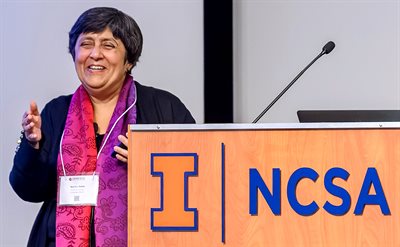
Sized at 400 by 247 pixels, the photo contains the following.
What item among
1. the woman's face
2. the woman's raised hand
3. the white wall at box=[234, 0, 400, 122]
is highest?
the white wall at box=[234, 0, 400, 122]

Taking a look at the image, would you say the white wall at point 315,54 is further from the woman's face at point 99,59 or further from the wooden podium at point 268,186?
the wooden podium at point 268,186

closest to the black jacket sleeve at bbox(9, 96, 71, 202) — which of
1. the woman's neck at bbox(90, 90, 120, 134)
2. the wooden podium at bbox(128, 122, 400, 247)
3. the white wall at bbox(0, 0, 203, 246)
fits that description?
the woman's neck at bbox(90, 90, 120, 134)

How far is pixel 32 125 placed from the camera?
83.1 inches

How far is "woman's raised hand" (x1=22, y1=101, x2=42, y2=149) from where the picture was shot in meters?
2.09

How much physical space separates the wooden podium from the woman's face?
1.74ft

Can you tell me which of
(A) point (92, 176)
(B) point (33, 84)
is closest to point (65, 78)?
(B) point (33, 84)

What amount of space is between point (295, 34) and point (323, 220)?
7.68 ft

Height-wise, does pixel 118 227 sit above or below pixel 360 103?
below

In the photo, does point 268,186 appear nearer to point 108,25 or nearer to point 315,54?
point 108,25

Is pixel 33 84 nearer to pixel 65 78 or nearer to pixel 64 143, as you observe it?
pixel 65 78

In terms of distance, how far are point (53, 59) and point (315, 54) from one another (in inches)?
54.3

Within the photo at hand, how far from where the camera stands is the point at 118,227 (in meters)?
2.23

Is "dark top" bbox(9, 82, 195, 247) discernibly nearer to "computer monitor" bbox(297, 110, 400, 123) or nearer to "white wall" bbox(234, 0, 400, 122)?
"computer monitor" bbox(297, 110, 400, 123)

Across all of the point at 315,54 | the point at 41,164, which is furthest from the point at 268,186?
the point at 315,54
